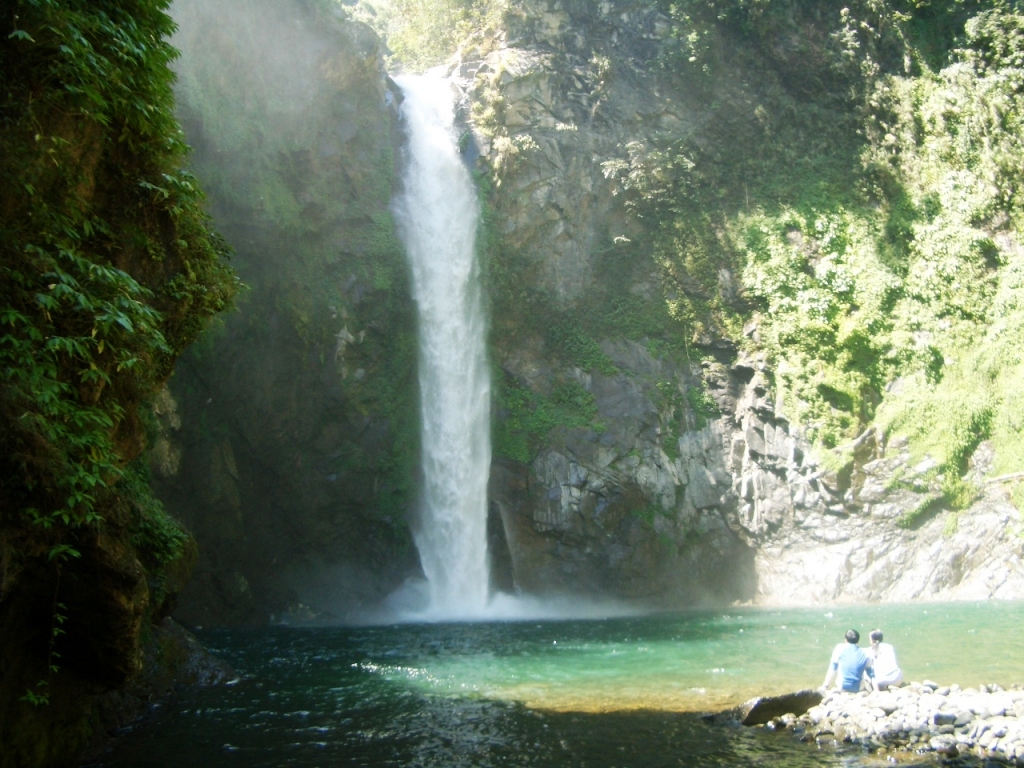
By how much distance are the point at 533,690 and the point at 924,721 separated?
4.28 m

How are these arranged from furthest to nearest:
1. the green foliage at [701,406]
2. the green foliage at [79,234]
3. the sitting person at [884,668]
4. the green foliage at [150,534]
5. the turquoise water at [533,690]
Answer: the green foliage at [701,406] < the sitting person at [884,668] < the green foliage at [150,534] < the turquoise water at [533,690] < the green foliage at [79,234]

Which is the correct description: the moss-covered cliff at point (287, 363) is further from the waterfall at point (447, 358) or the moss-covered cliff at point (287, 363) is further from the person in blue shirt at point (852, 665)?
the person in blue shirt at point (852, 665)

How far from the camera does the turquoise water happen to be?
7.10 metres

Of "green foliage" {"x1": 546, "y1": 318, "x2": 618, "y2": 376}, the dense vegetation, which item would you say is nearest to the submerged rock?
the dense vegetation

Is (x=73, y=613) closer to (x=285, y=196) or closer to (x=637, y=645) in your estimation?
(x=637, y=645)

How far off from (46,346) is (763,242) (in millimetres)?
21390

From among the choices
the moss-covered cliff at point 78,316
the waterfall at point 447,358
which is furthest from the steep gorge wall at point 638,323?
the moss-covered cliff at point 78,316

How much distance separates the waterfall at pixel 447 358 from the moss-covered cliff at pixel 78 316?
1394cm

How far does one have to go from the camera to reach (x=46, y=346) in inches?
187

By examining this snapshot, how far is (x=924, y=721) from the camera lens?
7293 mm

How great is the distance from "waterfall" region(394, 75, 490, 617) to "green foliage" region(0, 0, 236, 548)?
14905 mm

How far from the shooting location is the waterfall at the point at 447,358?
20.6 m

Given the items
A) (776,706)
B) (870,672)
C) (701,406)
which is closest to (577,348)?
(701,406)

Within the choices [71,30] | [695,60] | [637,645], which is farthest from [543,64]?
[71,30]
